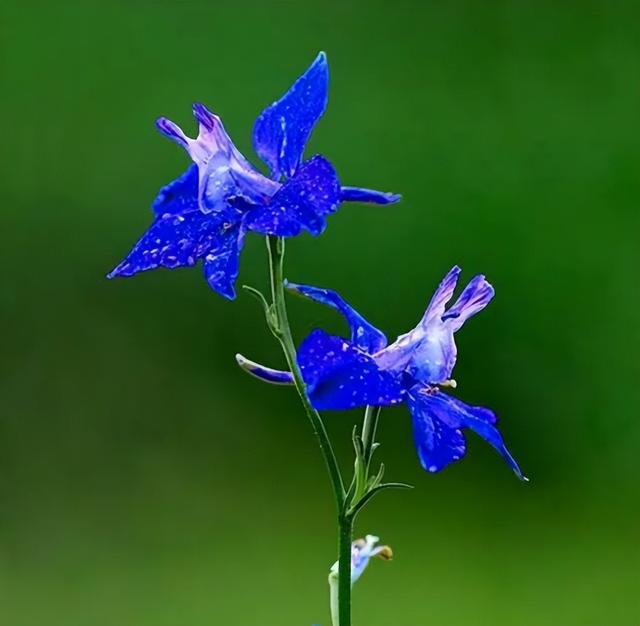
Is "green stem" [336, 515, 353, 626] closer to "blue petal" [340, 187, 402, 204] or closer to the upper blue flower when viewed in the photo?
the upper blue flower

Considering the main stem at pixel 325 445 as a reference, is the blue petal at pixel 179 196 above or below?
above

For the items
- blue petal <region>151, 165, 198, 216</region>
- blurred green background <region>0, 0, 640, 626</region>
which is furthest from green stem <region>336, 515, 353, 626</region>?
blurred green background <region>0, 0, 640, 626</region>

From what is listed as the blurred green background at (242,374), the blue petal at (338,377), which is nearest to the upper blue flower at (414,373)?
the blue petal at (338,377)

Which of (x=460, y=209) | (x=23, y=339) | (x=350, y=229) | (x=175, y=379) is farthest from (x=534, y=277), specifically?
(x=23, y=339)

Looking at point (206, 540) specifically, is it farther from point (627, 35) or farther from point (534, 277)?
point (627, 35)

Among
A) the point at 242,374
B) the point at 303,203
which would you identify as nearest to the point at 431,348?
the point at 303,203

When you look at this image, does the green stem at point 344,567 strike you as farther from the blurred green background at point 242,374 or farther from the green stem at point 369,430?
the blurred green background at point 242,374

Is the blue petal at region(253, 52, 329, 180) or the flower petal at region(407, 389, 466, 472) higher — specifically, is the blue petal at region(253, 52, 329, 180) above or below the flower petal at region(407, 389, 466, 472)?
above
